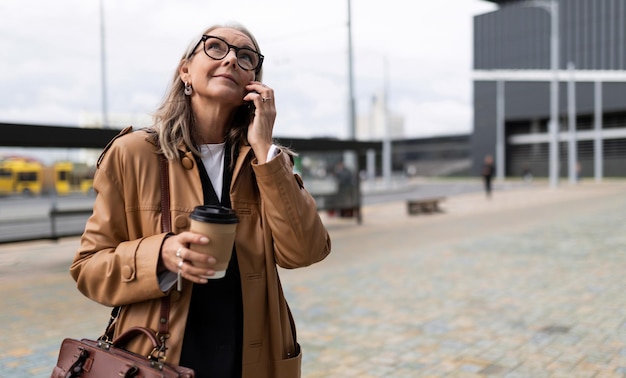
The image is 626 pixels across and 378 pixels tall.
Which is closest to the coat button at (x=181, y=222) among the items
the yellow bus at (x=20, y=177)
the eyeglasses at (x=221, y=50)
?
the eyeglasses at (x=221, y=50)

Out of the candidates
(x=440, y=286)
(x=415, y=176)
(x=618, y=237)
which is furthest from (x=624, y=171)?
(x=440, y=286)

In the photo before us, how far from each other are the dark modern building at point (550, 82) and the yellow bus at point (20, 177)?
3327cm

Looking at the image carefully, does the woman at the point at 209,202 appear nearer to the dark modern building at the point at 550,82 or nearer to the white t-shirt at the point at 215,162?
the white t-shirt at the point at 215,162

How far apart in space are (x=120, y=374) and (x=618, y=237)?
1185 centimetres

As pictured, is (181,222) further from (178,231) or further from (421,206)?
(421,206)

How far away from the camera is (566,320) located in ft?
18.5

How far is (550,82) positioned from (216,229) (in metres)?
53.3

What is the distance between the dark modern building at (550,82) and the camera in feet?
149

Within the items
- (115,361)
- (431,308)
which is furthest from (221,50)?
(431,308)

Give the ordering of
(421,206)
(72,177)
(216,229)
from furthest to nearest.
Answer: (421,206)
(72,177)
(216,229)

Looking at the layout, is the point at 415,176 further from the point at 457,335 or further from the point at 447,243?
the point at 457,335

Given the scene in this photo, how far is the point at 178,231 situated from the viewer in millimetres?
1619

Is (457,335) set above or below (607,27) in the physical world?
below

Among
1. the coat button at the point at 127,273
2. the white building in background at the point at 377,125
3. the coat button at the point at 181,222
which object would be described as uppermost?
the white building in background at the point at 377,125
